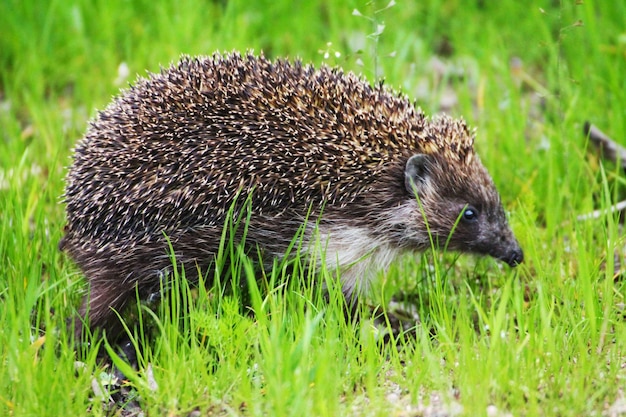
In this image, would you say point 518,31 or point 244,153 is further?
point 518,31

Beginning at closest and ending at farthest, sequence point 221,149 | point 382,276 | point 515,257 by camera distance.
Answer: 1. point 221,149
2. point 515,257
3. point 382,276

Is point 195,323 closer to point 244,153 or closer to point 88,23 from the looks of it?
point 244,153

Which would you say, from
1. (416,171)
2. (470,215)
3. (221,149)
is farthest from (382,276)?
(221,149)

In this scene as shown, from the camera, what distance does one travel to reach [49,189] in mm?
6680

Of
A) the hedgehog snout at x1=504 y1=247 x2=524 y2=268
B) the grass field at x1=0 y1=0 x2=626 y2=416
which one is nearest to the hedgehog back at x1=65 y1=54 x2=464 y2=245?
the grass field at x1=0 y1=0 x2=626 y2=416

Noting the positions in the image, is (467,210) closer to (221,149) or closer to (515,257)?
(515,257)

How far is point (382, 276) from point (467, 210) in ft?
2.82

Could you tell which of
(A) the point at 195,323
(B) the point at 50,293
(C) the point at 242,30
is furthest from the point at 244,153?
(C) the point at 242,30

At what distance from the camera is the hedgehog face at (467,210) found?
228 inches

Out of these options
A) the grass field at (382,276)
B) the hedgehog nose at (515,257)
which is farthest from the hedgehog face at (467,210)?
the grass field at (382,276)

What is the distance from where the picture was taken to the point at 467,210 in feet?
19.2

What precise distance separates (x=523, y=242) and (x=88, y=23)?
18.6ft

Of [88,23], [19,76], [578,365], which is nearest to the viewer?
[578,365]

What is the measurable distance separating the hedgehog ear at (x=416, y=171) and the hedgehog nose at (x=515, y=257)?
779 mm
